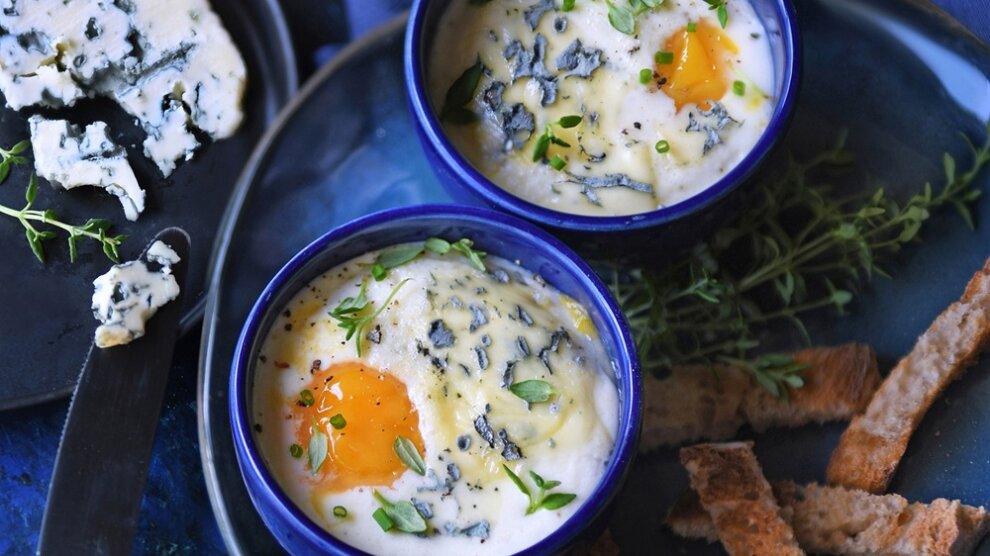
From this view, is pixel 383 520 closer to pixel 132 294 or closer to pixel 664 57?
pixel 132 294

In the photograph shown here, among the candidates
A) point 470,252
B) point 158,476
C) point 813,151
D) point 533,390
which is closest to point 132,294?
point 158,476

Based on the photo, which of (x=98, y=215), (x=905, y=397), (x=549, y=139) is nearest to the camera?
(x=549, y=139)

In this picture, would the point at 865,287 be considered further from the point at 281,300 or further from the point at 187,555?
the point at 187,555

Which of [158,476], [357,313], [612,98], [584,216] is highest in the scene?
[612,98]

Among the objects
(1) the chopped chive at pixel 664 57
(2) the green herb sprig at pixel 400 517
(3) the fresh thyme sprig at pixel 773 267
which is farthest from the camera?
(3) the fresh thyme sprig at pixel 773 267

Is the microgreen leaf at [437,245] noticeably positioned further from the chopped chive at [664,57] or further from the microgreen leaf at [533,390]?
the chopped chive at [664,57]

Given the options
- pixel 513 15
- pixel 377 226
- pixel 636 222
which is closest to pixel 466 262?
pixel 377 226

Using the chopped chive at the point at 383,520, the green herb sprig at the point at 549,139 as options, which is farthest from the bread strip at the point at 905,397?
the chopped chive at the point at 383,520
